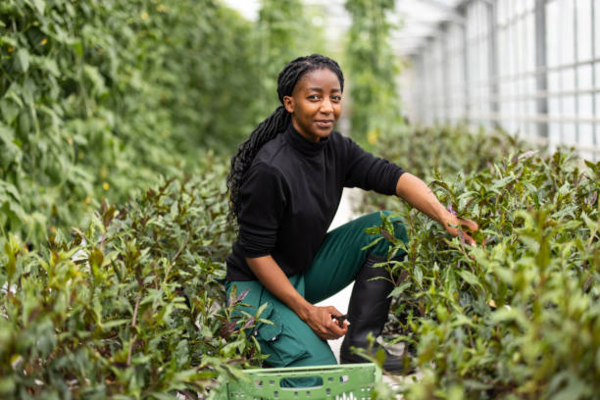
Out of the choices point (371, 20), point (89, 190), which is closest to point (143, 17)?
point (89, 190)

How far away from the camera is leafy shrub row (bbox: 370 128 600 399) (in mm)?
1062

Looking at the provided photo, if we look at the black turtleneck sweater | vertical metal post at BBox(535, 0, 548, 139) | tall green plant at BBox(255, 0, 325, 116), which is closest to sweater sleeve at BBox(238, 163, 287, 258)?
the black turtleneck sweater

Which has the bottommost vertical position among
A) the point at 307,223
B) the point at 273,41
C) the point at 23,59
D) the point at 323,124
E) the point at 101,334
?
the point at 101,334

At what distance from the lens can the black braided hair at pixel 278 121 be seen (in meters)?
2.10

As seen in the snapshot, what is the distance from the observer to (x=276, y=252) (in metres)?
2.18

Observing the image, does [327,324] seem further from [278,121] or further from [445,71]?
[445,71]

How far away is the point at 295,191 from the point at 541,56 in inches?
252

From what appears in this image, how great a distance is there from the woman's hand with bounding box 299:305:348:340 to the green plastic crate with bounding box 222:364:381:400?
0.25 meters

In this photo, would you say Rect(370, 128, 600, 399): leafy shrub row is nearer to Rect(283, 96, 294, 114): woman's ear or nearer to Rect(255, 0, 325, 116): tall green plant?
Rect(283, 96, 294, 114): woman's ear

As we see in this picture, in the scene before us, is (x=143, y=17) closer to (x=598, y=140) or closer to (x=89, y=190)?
(x=89, y=190)

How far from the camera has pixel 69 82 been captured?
3781mm

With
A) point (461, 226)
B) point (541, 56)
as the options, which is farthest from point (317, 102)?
point (541, 56)

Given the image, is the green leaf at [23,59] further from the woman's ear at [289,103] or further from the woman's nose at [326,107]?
the woman's nose at [326,107]

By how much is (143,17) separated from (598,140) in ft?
13.4
